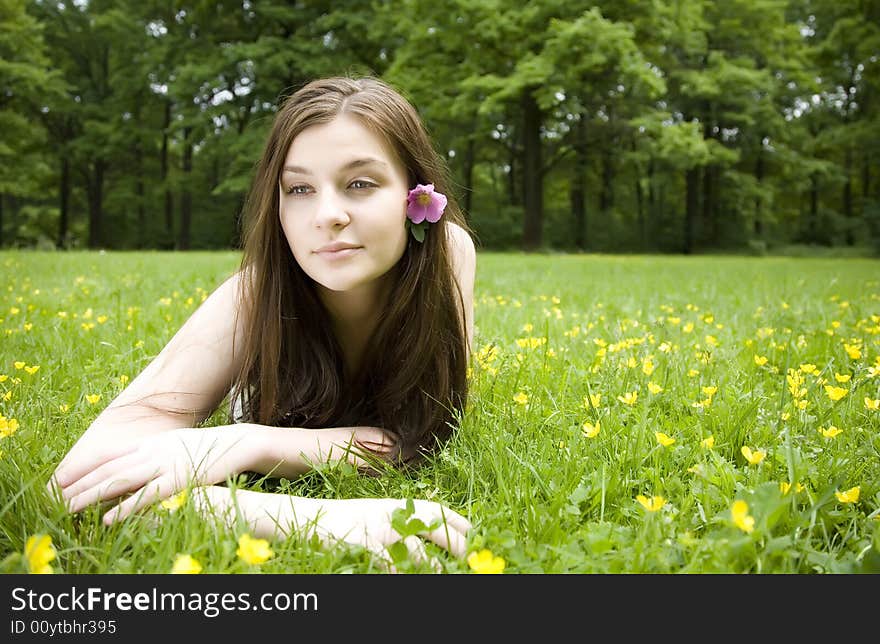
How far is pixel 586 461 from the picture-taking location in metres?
1.83

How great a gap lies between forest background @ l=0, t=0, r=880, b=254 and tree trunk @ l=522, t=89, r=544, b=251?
0.07m

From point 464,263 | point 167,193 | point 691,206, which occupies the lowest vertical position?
point 464,263

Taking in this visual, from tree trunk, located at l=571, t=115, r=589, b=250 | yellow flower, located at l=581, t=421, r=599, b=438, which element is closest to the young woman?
yellow flower, located at l=581, t=421, r=599, b=438

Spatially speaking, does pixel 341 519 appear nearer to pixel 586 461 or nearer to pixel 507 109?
pixel 586 461

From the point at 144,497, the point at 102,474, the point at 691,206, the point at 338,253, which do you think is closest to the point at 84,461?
the point at 102,474

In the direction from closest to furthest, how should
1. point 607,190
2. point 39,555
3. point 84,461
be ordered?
point 39,555 → point 84,461 → point 607,190

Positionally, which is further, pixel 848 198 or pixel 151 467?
pixel 848 198

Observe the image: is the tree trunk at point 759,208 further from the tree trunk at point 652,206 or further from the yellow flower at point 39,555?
the yellow flower at point 39,555

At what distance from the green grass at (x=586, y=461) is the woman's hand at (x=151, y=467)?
0.18ft

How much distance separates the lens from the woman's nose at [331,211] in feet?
5.69

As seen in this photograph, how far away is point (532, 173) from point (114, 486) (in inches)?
751

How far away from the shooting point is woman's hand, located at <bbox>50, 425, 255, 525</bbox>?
1485 mm
